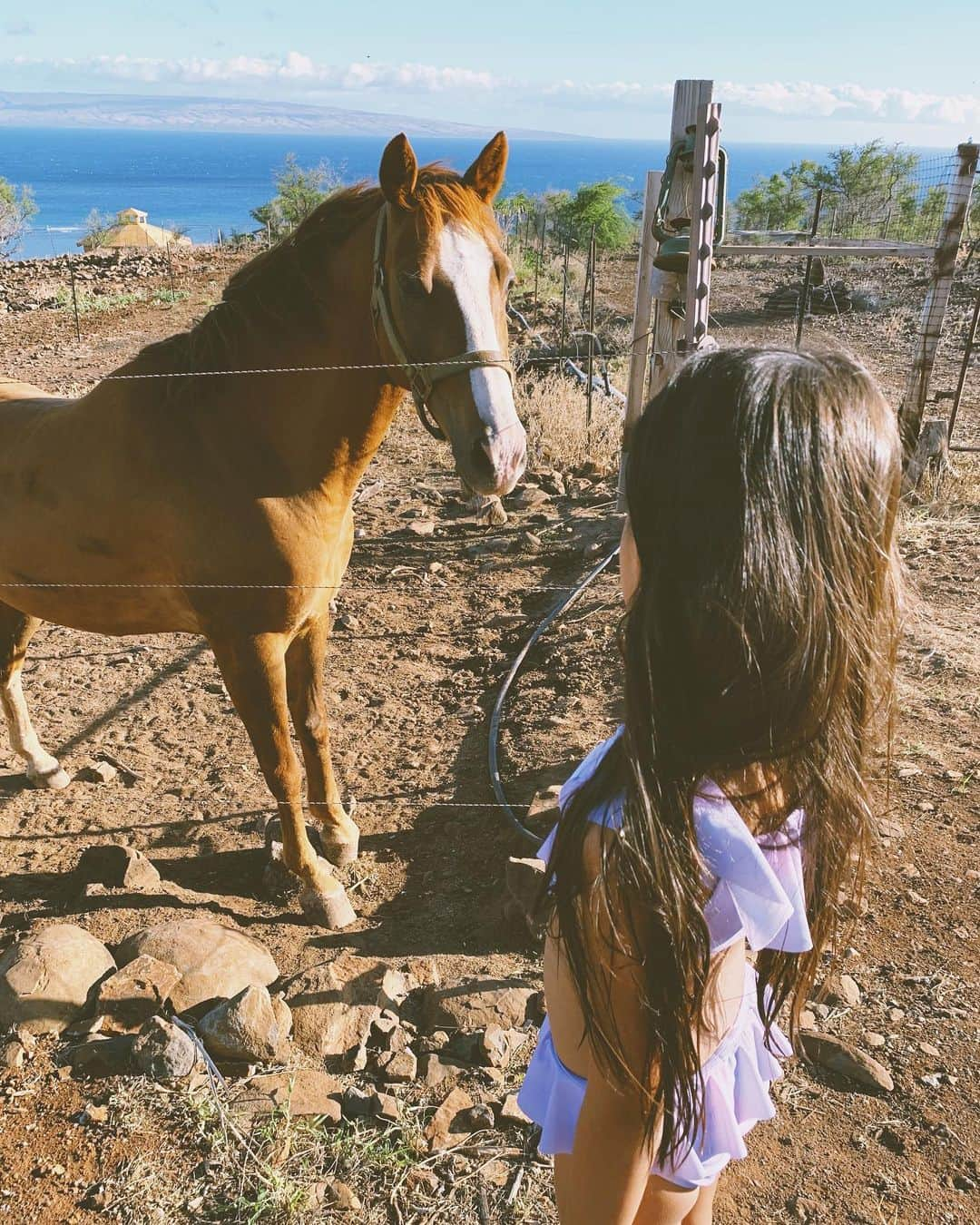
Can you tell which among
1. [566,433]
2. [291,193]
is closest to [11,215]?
[291,193]

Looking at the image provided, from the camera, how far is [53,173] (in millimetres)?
175375

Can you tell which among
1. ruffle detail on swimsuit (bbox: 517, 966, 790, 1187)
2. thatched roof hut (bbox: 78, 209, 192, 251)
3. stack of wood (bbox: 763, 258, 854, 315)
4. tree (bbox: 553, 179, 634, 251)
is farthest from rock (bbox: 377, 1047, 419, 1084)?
thatched roof hut (bbox: 78, 209, 192, 251)

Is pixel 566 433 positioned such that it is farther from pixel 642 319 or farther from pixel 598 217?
pixel 598 217

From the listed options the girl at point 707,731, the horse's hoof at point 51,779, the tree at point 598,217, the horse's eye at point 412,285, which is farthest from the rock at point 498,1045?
the tree at point 598,217

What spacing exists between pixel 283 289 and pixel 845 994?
2753mm

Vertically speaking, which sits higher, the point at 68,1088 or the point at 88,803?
the point at 68,1088

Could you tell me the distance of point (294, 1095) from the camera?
7.54ft

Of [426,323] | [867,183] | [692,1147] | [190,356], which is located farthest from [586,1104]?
[867,183]

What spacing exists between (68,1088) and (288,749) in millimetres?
1176

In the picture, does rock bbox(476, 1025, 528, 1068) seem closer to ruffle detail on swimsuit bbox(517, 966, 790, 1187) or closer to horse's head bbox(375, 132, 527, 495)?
ruffle detail on swimsuit bbox(517, 966, 790, 1187)

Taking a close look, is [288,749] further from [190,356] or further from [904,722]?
[904,722]

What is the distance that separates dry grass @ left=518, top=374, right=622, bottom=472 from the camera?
7766 mm

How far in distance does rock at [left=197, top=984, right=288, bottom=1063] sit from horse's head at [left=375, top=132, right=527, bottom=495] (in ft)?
5.08

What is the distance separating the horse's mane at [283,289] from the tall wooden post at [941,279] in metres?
4.87
